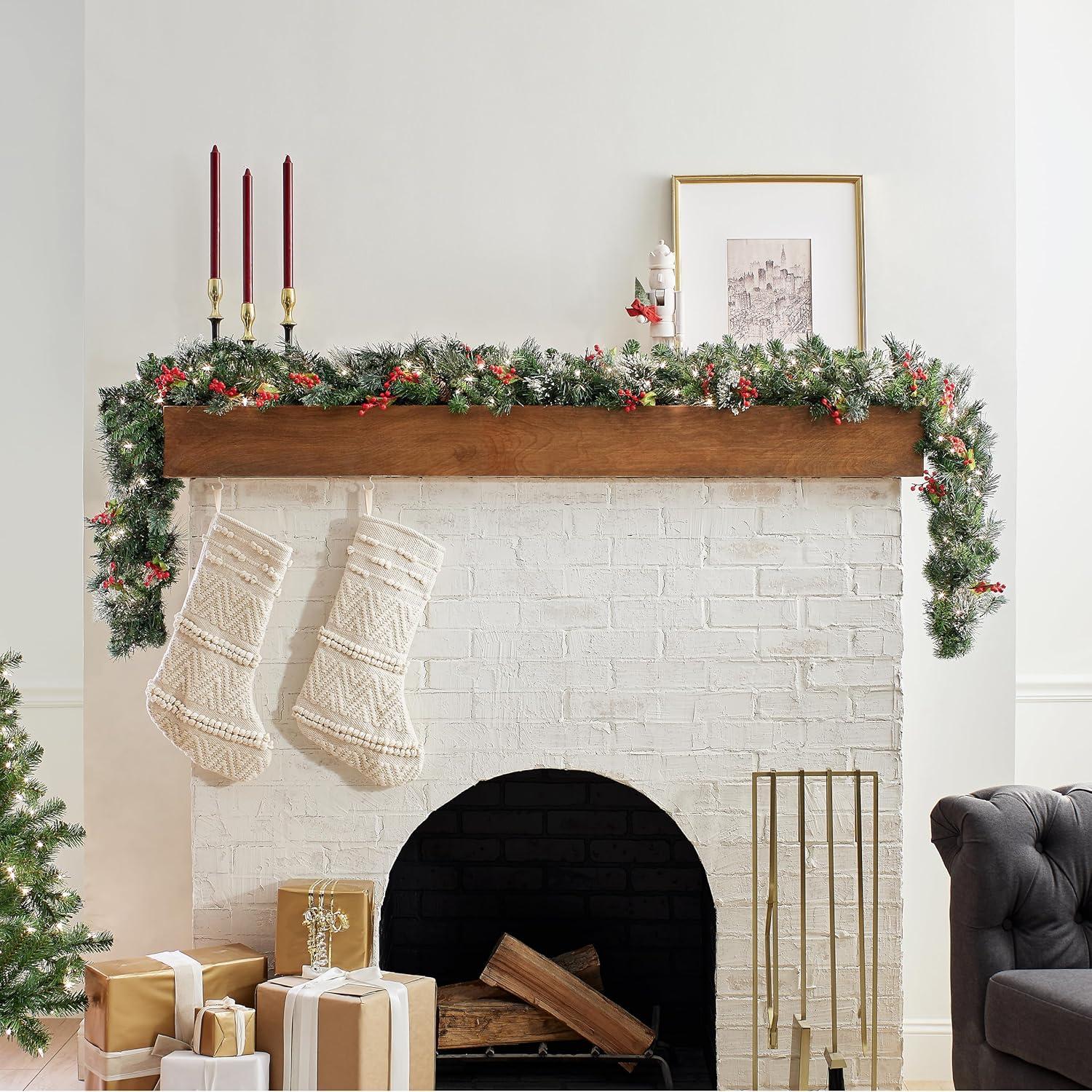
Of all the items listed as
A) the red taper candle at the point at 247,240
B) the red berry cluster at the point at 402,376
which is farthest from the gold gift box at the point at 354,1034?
the red taper candle at the point at 247,240

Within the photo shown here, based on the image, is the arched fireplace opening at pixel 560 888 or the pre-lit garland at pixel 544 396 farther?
the arched fireplace opening at pixel 560 888

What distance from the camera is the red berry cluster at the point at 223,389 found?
6.84 feet

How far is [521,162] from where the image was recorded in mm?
2598

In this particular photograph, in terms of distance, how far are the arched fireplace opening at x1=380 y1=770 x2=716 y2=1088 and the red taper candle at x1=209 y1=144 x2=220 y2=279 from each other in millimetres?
1361

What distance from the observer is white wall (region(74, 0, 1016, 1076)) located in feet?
8.48

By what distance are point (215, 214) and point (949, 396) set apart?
168cm

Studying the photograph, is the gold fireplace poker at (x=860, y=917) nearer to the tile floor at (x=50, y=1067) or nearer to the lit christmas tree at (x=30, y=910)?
the tile floor at (x=50, y=1067)

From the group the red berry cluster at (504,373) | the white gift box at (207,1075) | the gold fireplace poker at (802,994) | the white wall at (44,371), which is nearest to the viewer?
the white gift box at (207,1075)

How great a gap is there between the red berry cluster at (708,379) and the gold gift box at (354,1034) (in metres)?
1.26

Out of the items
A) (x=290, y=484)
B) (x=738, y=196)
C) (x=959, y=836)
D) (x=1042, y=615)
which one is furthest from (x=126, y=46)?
(x=1042, y=615)

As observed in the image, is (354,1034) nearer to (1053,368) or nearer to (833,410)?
(833,410)

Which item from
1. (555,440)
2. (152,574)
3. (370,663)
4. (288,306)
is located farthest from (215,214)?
(370,663)

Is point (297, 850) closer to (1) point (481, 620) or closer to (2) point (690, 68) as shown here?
(1) point (481, 620)

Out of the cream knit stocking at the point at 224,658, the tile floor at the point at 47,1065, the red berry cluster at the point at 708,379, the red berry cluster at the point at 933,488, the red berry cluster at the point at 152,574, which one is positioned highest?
the red berry cluster at the point at 708,379
